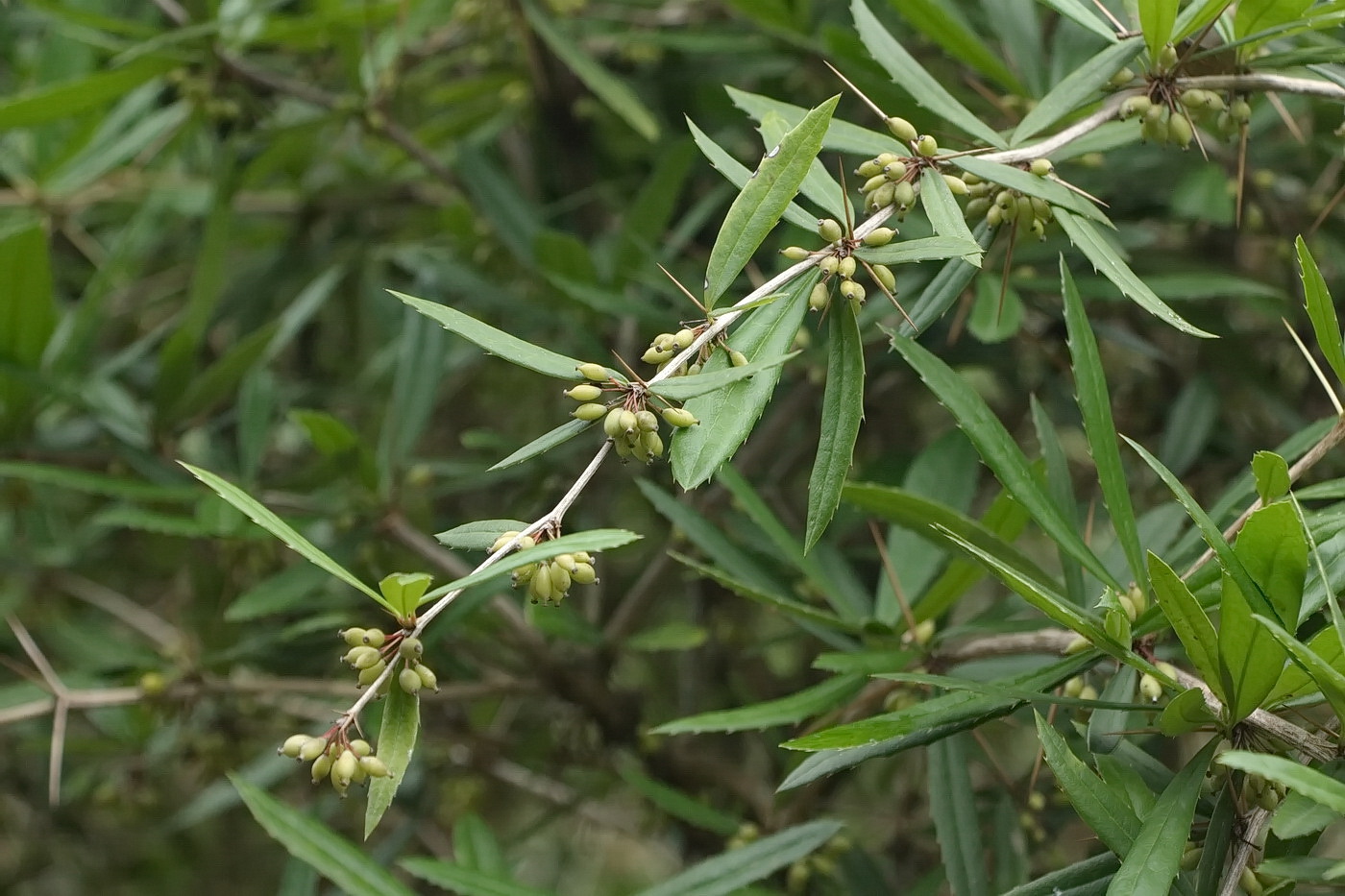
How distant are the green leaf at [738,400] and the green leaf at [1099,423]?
176mm

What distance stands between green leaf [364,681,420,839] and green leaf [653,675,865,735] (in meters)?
0.22

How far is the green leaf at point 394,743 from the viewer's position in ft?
1.54

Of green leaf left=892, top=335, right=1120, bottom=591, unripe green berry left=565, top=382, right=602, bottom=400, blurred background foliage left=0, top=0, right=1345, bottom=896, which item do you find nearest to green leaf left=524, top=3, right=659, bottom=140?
blurred background foliage left=0, top=0, right=1345, bottom=896

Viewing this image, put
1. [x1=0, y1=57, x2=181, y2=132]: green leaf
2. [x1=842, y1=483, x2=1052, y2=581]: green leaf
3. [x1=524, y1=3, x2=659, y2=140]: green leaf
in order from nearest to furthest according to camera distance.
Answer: [x1=842, y1=483, x2=1052, y2=581]: green leaf < [x1=0, y1=57, x2=181, y2=132]: green leaf < [x1=524, y1=3, x2=659, y2=140]: green leaf

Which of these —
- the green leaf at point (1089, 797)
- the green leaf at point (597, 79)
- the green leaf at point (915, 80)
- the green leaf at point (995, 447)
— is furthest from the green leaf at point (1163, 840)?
the green leaf at point (597, 79)

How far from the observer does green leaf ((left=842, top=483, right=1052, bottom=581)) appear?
0.63m

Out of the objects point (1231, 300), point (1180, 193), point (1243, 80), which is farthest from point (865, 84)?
point (1231, 300)

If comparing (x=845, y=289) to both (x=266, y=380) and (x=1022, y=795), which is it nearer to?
(x=1022, y=795)

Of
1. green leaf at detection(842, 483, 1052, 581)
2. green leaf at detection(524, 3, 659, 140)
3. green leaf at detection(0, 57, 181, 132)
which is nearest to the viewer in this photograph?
green leaf at detection(842, 483, 1052, 581)

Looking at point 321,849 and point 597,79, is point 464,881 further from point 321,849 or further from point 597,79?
point 597,79

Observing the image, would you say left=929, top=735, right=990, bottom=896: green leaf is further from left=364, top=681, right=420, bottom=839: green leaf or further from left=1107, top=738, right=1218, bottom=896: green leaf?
left=364, top=681, right=420, bottom=839: green leaf

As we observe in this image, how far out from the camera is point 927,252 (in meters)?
0.49

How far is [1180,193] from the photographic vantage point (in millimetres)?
956

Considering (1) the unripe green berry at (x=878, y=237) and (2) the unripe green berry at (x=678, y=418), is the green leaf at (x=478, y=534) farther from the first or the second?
(1) the unripe green berry at (x=878, y=237)
